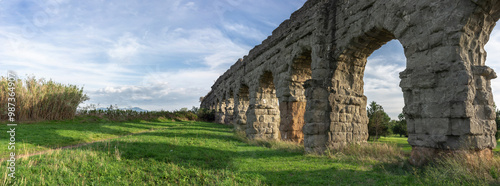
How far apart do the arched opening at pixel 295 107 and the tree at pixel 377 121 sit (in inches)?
488

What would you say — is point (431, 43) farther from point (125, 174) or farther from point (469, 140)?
point (125, 174)

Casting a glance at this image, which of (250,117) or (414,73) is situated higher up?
(414,73)

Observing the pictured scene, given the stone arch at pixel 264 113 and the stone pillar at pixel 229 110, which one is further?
the stone pillar at pixel 229 110

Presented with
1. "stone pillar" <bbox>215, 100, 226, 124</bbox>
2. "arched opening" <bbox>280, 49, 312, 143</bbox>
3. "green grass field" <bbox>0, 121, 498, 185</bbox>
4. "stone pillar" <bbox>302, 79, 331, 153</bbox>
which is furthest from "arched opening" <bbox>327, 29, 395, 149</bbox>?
"stone pillar" <bbox>215, 100, 226, 124</bbox>

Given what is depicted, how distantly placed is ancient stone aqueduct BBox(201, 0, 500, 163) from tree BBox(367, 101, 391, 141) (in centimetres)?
1136

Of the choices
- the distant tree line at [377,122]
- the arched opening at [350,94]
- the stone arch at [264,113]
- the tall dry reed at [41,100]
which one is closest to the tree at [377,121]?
the distant tree line at [377,122]

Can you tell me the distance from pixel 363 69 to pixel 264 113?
6.18 metres

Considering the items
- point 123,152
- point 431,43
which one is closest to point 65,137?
point 123,152

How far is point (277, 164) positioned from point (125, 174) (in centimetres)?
355

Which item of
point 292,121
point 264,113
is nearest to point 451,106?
point 292,121

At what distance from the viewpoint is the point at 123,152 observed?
260 inches

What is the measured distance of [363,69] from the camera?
30.3 ft

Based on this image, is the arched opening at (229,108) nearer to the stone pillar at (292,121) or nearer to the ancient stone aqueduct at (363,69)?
the ancient stone aqueduct at (363,69)

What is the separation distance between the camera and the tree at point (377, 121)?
2144cm
